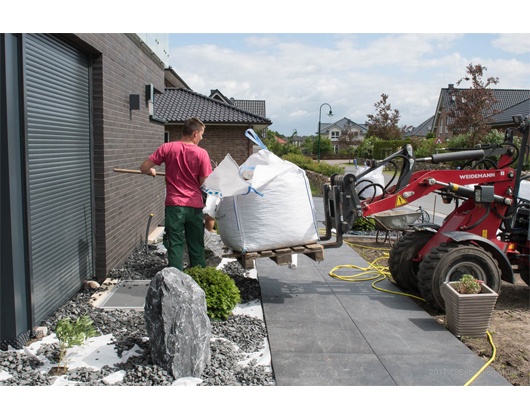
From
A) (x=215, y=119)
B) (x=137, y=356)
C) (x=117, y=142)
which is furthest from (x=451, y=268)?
(x=215, y=119)

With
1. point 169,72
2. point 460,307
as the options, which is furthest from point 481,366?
point 169,72

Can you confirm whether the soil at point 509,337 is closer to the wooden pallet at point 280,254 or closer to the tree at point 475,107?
the wooden pallet at point 280,254

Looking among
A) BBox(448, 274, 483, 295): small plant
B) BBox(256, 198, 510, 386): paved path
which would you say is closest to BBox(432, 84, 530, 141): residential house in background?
BBox(256, 198, 510, 386): paved path

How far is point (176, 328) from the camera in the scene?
4.34 m

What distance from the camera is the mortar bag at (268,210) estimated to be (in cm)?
634

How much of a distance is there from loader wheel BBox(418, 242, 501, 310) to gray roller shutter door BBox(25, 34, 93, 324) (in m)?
4.11

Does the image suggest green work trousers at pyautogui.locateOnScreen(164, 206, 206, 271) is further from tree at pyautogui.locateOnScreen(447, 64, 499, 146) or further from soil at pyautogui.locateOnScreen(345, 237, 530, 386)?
tree at pyautogui.locateOnScreen(447, 64, 499, 146)

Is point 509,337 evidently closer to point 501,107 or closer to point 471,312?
point 471,312

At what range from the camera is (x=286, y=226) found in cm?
643

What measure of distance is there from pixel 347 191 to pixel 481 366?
8.47ft

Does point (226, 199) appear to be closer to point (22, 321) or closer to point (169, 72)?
point (22, 321)

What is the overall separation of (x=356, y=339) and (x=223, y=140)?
58.0 ft

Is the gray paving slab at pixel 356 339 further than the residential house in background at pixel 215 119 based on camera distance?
No

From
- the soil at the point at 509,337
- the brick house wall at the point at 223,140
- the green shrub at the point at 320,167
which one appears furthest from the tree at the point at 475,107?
the soil at the point at 509,337
